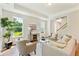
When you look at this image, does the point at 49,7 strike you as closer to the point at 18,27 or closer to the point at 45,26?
the point at 45,26

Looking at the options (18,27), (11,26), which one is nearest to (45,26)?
(18,27)

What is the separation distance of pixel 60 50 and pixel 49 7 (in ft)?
2.43

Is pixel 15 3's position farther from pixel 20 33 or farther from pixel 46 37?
pixel 46 37

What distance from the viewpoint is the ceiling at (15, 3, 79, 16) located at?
73.5 inches

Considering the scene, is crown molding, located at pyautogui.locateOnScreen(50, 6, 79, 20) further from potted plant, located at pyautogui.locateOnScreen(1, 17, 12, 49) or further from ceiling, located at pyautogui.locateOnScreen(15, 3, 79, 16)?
potted plant, located at pyautogui.locateOnScreen(1, 17, 12, 49)

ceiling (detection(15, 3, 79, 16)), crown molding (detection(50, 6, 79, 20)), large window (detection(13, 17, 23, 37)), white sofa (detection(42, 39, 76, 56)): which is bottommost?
white sofa (detection(42, 39, 76, 56))

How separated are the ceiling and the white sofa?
1.75 feet

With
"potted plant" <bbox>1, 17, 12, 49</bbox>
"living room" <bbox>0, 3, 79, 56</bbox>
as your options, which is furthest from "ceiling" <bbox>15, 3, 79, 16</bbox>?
"potted plant" <bbox>1, 17, 12, 49</bbox>

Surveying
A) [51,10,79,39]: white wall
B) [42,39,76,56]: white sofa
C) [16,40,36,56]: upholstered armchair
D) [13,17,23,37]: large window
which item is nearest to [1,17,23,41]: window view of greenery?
[13,17,23,37]: large window

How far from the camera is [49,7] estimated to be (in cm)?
188

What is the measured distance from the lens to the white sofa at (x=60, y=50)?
181cm

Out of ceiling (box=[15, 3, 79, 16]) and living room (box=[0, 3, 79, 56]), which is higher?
ceiling (box=[15, 3, 79, 16])

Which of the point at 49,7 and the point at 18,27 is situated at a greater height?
the point at 49,7

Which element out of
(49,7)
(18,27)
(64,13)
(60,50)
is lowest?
(60,50)
